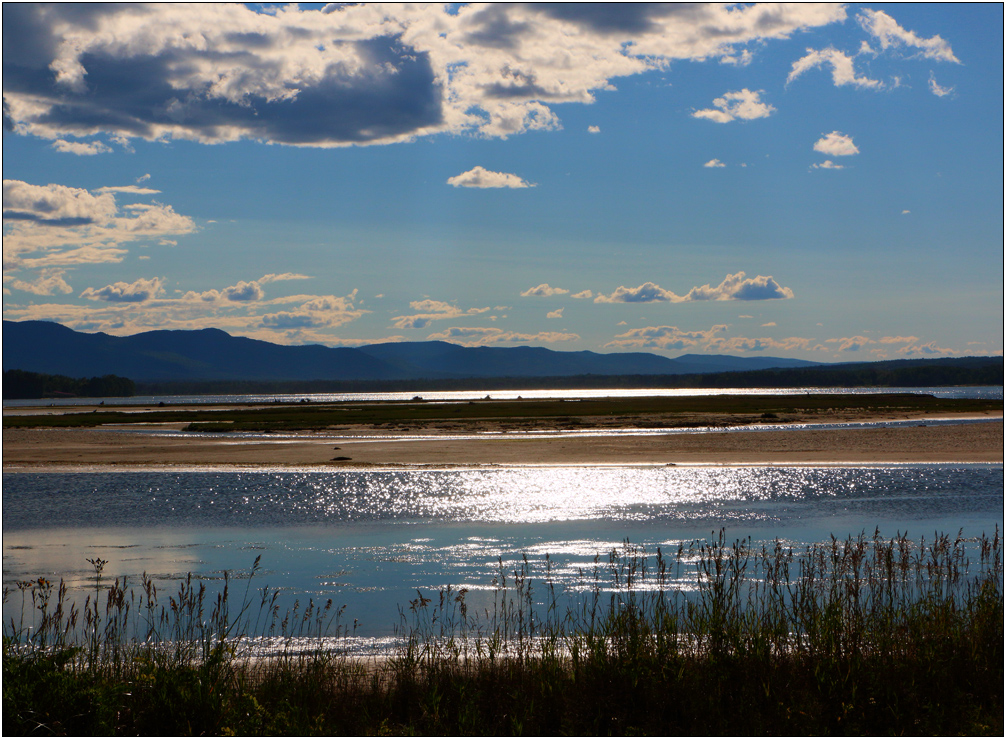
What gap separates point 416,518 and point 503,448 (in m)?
21.0

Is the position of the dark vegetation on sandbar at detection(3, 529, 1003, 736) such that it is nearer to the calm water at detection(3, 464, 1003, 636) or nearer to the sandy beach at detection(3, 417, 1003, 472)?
the calm water at detection(3, 464, 1003, 636)

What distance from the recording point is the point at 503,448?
40.9 meters

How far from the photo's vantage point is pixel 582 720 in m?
6.37

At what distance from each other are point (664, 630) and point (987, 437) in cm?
4368

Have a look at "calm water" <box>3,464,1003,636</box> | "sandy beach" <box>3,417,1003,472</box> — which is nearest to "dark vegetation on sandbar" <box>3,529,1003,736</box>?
"calm water" <box>3,464,1003,636</box>

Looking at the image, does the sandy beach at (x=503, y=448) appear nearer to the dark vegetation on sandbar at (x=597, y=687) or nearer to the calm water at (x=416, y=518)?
the calm water at (x=416, y=518)

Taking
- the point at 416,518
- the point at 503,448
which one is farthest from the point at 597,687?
the point at 503,448

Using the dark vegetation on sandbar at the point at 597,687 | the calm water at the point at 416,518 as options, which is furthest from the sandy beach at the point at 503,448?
the dark vegetation on sandbar at the point at 597,687

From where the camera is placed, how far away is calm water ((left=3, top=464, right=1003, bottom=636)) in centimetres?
1378

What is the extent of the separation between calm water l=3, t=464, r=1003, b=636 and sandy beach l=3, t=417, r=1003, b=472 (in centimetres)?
339

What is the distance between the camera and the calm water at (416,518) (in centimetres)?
1378

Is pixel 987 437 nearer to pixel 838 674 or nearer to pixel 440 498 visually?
pixel 440 498

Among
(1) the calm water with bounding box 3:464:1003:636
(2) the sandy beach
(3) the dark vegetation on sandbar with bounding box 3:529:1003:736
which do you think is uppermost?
(3) the dark vegetation on sandbar with bounding box 3:529:1003:736

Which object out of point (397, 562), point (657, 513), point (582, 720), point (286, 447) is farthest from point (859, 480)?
point (286, 447)
